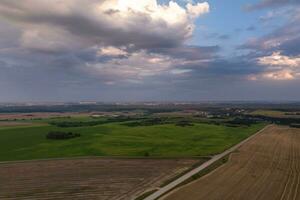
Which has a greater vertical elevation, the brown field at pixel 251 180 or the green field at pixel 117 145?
the green field at pixel 117 145

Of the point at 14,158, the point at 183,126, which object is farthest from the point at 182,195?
the point at 183,126

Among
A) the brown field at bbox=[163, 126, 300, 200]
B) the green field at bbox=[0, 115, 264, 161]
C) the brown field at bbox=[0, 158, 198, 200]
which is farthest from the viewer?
the green field at bbox=[0, 115, 264, 161]

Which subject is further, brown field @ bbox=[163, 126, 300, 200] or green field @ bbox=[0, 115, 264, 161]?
green field @ bbox=[0, 115, 264, 161]

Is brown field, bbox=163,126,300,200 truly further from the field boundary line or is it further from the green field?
the green field

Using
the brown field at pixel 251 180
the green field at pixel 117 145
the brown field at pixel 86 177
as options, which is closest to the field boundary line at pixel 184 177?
the brown field at pixel 251 180

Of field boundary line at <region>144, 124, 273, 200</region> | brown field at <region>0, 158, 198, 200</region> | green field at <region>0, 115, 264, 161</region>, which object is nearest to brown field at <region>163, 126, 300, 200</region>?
field boundary line at <region>144, 124, 273, 200</region>

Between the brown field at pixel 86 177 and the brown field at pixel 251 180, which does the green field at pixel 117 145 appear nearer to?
the brown field at pixel 86 177

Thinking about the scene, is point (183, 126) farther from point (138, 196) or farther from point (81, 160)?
point (138, 196)
